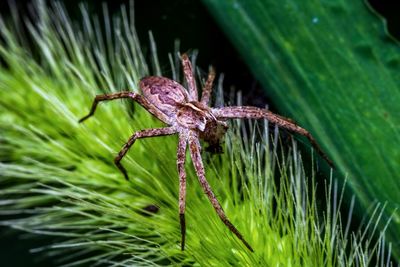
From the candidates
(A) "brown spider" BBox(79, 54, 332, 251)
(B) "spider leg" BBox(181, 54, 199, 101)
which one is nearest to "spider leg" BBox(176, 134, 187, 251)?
(A) "brown spider" BBox(79, 54, 332, 251)

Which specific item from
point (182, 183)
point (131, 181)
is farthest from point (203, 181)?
point (131, 181)

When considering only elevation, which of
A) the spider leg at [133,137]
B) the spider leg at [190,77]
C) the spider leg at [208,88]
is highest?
the spider leg at [190,77]

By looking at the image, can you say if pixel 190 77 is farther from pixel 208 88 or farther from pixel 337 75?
pixel 337 75

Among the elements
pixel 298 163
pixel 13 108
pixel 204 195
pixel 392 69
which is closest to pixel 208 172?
pixel 204 195

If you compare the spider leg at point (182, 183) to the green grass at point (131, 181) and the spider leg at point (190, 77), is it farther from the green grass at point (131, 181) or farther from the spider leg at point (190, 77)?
the spider leg at point (190, 77)

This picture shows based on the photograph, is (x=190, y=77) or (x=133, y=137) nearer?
(x=133, y=137)

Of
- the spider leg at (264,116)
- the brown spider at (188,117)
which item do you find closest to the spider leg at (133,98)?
the brown spider at (188,117)

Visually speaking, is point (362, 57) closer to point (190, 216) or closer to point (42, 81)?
point (190, 216)
